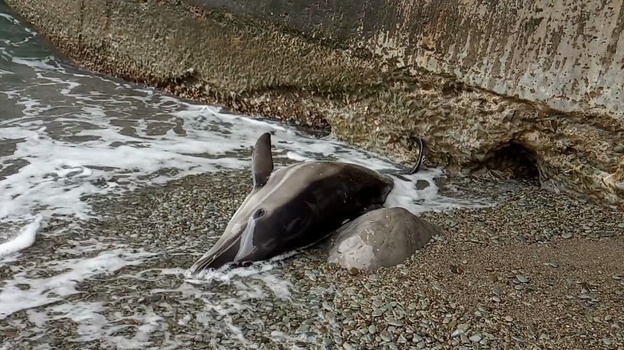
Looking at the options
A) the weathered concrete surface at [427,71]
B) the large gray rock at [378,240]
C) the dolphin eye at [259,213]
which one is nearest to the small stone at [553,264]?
the large gray rock at [378,240]

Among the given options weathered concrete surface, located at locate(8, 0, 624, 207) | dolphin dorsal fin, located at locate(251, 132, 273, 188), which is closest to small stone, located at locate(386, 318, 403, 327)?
dolphin dorsal fin, located at locate(251, 132, 273, 188)

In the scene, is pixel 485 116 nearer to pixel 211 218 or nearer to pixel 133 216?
pixel 211 218

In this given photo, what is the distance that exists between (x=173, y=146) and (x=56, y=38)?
3.74m

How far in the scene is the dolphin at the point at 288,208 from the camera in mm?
3244

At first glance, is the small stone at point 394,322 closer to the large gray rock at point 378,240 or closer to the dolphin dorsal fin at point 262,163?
the large gray rock at point 378,240

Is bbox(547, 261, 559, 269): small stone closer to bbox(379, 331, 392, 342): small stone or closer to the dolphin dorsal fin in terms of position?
bbox(379, 331, 392, 342): small stone

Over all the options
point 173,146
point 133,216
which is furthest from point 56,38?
point 133,216

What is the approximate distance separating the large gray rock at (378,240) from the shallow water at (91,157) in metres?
0.39

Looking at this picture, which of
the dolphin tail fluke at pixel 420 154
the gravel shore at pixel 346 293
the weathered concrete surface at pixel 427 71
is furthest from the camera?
the dolphin tail fluke at pixel 420 154

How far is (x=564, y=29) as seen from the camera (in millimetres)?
4059

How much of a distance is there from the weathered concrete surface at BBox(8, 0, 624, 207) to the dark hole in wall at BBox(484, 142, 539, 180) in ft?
0.03

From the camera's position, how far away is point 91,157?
186 inches

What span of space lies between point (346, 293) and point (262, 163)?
1168mm

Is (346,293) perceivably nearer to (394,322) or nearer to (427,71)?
(394,322)
